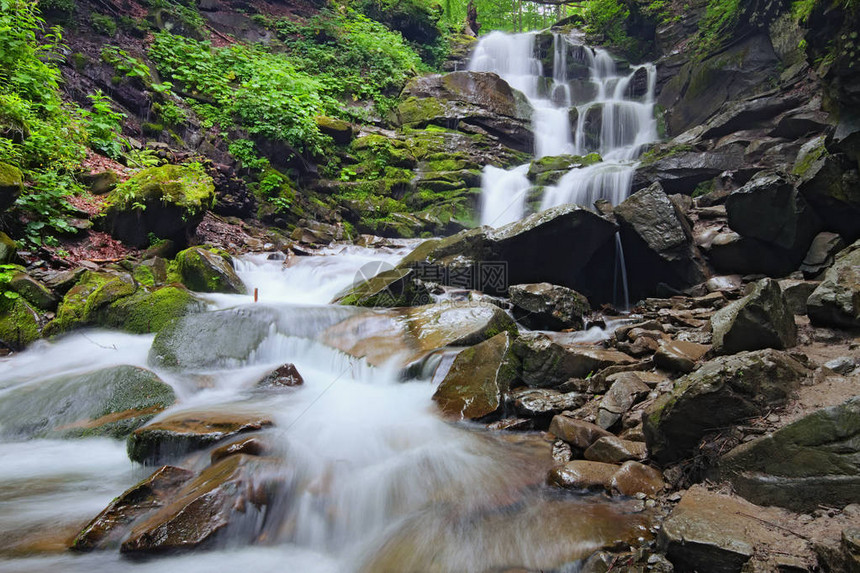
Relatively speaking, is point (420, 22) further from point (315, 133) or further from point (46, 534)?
point (46, 534)

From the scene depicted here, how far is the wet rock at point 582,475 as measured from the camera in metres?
2.93

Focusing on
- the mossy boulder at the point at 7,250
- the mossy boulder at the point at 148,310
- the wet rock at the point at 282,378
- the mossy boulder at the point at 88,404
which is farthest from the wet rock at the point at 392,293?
the mossy boulder at the point at 7,250

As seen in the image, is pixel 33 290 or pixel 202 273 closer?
pixel 33 290

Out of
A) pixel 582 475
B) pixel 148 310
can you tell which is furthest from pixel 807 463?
pixel 148 310

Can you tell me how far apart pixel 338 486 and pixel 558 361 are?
2575 millimetres

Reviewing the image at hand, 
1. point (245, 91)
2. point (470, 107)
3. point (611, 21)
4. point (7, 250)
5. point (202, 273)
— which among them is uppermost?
point (611, 21)

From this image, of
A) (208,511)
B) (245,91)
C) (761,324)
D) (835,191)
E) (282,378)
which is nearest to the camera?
(208,511)

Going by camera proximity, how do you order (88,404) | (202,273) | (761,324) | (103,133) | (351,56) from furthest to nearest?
(351,56), (103,133), (202,273), (88,404), (761,324)

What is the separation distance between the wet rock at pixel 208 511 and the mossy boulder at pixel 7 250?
535 centimetres

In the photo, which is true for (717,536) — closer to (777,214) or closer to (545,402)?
(545,402)

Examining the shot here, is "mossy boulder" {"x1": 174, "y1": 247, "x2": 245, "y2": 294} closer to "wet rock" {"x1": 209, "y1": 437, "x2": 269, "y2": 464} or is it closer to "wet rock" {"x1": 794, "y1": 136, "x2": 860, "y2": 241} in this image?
"wet rock" {"x1": 209, "y1": 437, "x2": 269, "y2": 464}

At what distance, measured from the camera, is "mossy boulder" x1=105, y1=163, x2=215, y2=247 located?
769cm

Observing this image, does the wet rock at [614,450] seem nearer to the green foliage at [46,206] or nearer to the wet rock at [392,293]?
the wet rock at [392,293]

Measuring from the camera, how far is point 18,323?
5652mm
